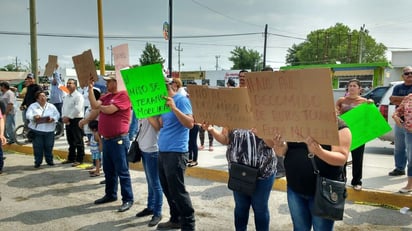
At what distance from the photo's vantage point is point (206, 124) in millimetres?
3418

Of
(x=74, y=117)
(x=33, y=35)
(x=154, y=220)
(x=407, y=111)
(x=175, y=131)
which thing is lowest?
(x=154, y=220)

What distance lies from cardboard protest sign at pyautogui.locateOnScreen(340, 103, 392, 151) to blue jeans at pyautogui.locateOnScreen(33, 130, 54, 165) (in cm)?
634

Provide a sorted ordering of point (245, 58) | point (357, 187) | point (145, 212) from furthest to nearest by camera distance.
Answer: point (245, 58) < point (357, 187) < point (145, 212)

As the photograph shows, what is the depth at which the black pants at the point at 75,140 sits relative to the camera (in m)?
8.12

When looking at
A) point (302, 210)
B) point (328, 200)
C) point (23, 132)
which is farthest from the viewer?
point (23, 132)

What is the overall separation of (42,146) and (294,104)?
23.0 feet

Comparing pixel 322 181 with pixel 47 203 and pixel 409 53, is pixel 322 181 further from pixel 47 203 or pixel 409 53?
pixel 409 53

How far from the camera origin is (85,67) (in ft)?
17.3

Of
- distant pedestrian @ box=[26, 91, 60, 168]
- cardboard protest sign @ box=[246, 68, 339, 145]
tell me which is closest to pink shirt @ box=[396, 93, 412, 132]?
cardboard protest sign @ box=[246, 68, 339, 145]

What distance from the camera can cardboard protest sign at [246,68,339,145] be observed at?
7.61ft

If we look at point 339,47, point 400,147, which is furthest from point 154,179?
point 339,47

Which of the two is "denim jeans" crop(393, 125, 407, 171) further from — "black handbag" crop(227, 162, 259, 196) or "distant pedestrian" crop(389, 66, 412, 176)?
"black handbag" crop(227, 162, 259, 196)

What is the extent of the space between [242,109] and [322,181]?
0.86m

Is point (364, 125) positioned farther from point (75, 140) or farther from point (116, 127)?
point (75, 140)
